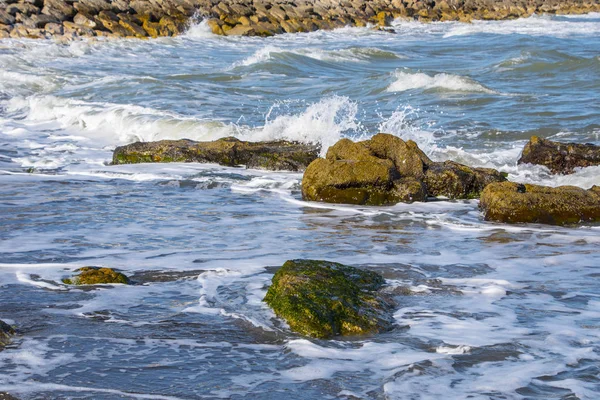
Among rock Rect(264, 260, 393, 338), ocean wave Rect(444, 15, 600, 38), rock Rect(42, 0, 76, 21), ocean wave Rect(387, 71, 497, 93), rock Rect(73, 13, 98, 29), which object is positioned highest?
rock Rect(42, 0, 76, 21)

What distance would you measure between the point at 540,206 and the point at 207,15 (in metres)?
31.2

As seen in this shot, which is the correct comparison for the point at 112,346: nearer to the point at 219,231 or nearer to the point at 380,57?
the point at 219,231

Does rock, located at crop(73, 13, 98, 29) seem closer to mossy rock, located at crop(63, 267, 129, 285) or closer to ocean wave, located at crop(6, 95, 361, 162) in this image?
ocean wave, located at crop(6, 95, 361, 162)

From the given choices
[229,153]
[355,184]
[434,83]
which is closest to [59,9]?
[434,83]

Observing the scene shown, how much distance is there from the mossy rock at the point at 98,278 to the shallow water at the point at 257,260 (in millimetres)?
101

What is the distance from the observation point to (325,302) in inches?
185

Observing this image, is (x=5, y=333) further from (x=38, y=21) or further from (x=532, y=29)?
(x=532, y=29)

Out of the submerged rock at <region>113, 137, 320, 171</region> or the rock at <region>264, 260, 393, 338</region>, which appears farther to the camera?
the submerged rock at <region>113, 137, 320, 171</region>

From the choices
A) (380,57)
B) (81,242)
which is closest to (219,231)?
(81,242)

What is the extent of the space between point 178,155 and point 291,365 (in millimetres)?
6944

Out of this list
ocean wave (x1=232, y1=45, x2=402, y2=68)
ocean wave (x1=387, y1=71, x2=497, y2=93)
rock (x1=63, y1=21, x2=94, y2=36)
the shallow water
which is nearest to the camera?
the shallow water

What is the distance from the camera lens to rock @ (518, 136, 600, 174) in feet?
32.0

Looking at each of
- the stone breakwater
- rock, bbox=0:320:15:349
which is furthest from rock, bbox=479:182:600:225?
the stone breakwater

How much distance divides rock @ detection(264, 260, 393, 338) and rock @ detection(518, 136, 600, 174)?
5277 millimetres
